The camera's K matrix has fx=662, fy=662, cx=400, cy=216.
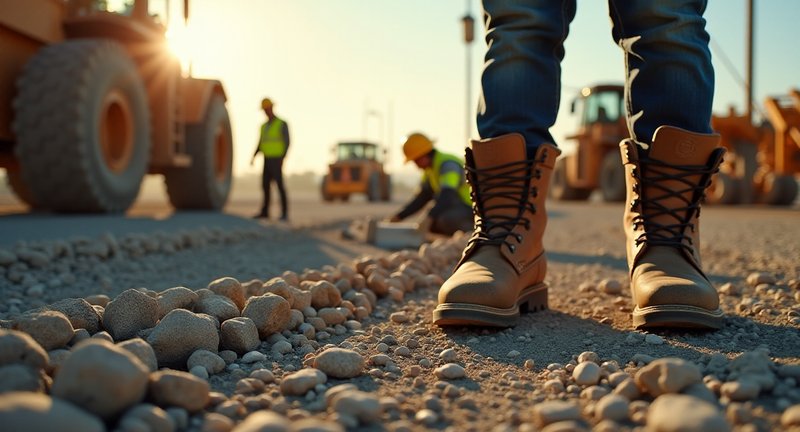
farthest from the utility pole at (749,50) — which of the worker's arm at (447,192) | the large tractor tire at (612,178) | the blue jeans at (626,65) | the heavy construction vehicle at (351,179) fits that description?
the blue jeans at (626,65)

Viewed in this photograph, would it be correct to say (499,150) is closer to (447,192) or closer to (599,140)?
(447,192)

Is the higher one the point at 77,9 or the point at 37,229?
the point at 77,9

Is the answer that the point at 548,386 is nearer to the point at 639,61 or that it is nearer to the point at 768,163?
the point at 639,61

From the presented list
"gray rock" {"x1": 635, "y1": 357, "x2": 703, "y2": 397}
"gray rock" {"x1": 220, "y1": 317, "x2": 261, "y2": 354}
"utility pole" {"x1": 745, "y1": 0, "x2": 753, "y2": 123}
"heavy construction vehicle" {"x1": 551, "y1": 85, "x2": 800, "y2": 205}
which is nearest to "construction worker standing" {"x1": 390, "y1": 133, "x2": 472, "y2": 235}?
"gray rock" {"x1": 220, "y1": 317, "x2": 261, "y2": 354}

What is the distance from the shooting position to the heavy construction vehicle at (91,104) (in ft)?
14.8

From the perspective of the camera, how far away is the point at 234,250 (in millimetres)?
3852

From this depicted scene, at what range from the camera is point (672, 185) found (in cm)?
162

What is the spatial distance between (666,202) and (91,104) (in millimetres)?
4290

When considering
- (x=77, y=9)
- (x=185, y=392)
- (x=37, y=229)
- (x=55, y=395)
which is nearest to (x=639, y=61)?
(x=185, y=392)

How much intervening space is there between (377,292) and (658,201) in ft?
3.04

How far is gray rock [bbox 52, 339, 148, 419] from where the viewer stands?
816 mm

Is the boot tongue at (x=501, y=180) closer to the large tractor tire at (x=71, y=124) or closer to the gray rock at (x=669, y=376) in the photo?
the gray rock at (x=669, y=376)

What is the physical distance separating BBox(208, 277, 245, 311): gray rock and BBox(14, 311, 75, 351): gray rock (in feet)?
1.41

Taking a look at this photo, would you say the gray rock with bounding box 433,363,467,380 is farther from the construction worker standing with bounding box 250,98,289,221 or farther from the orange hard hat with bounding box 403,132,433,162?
the construction worker standing with bounding box 250,98,289,221
